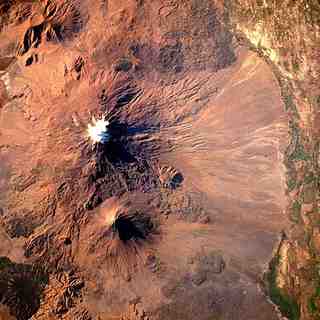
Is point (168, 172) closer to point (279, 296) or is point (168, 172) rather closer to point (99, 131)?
point (99, 131)

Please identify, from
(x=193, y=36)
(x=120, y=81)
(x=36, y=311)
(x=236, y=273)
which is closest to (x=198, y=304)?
(x=236, y=273)

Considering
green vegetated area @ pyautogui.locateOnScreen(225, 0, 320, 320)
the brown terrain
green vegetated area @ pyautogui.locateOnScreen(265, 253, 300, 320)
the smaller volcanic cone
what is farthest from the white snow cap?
green vegetated area @ pyautogui.locateOnScreen(265, 253, 300, 320)

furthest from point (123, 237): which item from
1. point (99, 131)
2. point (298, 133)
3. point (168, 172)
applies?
point (298, 133)

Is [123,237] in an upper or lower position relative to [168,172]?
lower

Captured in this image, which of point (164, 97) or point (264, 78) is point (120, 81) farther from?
point (264, 78)

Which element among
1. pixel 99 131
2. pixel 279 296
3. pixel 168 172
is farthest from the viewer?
pixel 168 172

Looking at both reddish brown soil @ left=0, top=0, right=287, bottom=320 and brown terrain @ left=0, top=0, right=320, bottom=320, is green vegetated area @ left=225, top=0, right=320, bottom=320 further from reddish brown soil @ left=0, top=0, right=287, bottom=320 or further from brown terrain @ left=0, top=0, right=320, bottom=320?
reddish brown soil @ left=0, top=0, right=287, bottom=320
